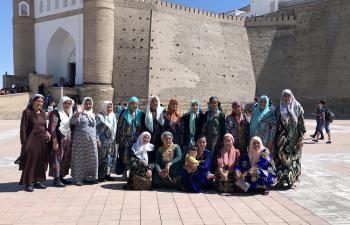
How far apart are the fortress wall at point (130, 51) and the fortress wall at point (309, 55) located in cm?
828

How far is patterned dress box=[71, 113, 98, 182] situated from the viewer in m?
5.01

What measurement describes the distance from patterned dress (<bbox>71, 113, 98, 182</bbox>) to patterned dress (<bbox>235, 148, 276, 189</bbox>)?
1.91m

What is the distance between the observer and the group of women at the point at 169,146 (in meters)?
4.70

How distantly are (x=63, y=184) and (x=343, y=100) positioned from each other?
2074cm

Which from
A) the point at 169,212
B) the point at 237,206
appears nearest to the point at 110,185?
the point at 169,212

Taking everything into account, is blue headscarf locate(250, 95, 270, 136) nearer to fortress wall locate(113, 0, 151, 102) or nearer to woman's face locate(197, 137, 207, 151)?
woman's face locate(197, 137, 207, 151)

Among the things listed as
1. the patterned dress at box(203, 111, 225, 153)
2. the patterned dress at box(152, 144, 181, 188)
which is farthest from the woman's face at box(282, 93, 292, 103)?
the patterned dress at box(152, 144, 181, 188)

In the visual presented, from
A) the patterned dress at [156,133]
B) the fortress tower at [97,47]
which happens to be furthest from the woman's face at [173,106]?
the fortress tower at [97,47]

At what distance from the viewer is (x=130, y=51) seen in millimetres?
21312

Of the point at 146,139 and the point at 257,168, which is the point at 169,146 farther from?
the point at 257,168

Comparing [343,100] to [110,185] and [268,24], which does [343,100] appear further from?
[110,185]

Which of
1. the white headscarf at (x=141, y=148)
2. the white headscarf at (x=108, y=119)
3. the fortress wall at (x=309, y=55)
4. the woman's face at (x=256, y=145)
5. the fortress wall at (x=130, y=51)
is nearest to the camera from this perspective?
the woman's face at (x=256, y=145)

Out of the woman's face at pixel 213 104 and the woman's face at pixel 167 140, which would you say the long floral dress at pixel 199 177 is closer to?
the woman's face at pixel 167 140

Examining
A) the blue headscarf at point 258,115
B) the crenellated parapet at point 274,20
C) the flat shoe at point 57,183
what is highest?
the crenellated parapet at point 274,20
